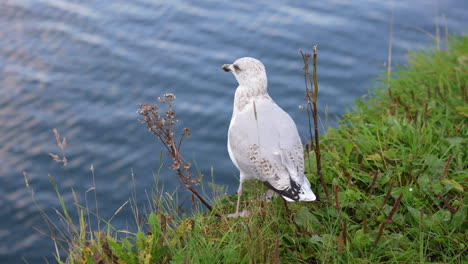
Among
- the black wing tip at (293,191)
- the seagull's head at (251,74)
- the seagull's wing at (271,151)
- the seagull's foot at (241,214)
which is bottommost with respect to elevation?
the seagull's foot at (241,214)

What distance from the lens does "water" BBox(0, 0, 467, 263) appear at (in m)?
5.88

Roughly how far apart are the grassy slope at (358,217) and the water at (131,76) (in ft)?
5.39

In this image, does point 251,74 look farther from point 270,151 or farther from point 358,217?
point 358,217

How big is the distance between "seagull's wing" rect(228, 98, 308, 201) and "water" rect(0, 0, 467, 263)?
192 cm

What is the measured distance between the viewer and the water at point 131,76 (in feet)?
19.3

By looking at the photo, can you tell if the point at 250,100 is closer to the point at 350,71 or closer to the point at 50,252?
the point at 50,252

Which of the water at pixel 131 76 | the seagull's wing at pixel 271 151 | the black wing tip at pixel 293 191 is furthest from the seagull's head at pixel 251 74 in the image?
the water at pixel 131 76

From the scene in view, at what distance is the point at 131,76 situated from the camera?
7.37 meters

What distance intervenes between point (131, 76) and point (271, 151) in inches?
164

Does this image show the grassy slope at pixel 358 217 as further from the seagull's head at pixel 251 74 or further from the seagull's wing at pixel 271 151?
the seagull's head at pixel 251 74

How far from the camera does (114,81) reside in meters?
7.30

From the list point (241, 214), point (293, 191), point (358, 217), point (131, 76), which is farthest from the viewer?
point (131, 76)

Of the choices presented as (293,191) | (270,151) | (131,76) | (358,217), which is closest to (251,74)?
(270,151)

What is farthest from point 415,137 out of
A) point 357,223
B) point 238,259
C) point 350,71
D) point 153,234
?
point 350,71
